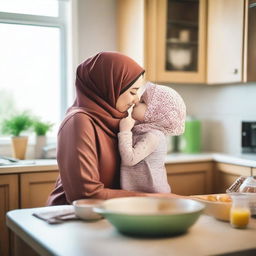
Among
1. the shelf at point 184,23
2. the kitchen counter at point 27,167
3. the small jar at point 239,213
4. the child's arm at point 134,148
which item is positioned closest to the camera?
the small jar at point 239,213

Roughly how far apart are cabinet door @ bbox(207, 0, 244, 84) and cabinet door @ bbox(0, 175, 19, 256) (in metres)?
1.67

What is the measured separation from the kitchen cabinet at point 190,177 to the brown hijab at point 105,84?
1.35 metres

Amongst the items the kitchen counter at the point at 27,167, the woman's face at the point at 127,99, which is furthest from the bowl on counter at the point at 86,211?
the kitchen counter at the point at 27,167

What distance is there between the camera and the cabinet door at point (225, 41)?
3.32 metres

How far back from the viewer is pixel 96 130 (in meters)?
1.92

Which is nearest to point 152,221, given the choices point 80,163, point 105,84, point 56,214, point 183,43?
point 56,214

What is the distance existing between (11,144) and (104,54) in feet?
4.91

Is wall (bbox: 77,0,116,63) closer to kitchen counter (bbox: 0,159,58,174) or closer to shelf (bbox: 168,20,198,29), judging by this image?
shelf (bbox: 168,20,198,29)

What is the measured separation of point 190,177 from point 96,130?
1.64 meters

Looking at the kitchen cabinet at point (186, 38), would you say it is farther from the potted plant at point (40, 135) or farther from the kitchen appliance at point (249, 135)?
the potted plant at point (40, 135)

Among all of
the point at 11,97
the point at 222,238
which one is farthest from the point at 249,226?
the point at 11,97

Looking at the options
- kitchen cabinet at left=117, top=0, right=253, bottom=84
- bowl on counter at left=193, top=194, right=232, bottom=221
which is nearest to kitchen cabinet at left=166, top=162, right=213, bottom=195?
kitchen cabinet at left=117, top=0, right=253, bottom=84

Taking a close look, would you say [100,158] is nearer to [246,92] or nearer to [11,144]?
[11,144]

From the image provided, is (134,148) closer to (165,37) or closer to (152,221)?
(152,221)
